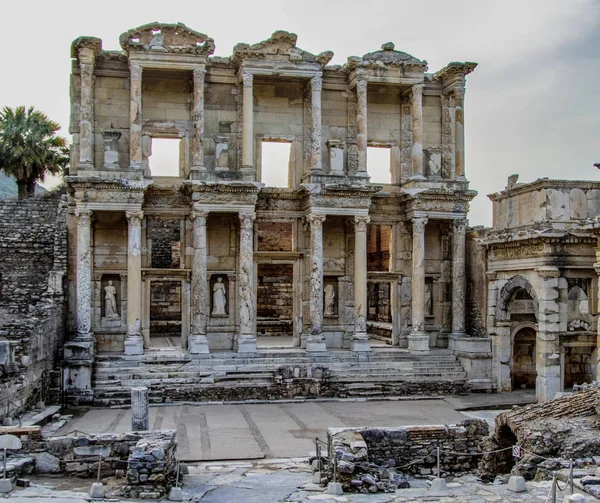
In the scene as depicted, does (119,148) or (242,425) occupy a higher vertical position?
(119,148)

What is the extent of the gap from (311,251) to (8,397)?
10895 millimetres

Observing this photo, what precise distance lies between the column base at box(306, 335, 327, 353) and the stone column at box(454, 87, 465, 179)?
293 inches

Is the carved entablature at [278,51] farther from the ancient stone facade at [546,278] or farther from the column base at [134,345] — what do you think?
the column base at [134,345]

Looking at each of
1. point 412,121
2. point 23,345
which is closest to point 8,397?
point 23,345

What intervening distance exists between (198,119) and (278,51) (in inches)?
135

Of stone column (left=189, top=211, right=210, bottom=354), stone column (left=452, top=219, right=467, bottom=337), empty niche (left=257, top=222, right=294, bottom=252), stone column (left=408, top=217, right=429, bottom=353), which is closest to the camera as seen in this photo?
stone column (left=189, top=211, right=210, bottom=354)

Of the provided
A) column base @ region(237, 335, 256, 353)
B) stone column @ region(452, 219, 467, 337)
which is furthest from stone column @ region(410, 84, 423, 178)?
column base @ region(237, 335, 256, 353)

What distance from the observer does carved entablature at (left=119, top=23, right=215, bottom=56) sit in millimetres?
24781

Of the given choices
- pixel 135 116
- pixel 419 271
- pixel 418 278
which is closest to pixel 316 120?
pixel 135 116

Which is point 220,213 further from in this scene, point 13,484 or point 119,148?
point 13,484

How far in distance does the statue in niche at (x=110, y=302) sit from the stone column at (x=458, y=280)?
11.1m

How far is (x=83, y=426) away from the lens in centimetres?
1923

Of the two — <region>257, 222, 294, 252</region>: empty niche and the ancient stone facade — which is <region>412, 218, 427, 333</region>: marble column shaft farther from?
<region>257, 222, 294, 252</region>: empty niche

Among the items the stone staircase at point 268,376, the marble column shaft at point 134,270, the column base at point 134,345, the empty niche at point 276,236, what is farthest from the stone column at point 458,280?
the empty niche at point 276,236
